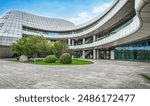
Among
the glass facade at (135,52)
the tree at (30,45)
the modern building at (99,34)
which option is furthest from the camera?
the glass facade at (135,52)

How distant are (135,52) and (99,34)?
661 inches

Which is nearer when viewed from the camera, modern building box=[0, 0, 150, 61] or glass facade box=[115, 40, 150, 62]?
modern building box=[0, 0, 150, 61]

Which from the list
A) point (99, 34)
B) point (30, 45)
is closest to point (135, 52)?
point (99, 34)

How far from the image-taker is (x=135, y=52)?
3753cm

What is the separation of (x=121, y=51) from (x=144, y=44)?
9.58 metres

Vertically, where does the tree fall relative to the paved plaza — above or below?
above

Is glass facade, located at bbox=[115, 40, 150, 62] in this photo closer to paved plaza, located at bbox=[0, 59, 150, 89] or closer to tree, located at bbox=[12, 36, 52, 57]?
tree, located at bbox=[12, 36, 52, 57]

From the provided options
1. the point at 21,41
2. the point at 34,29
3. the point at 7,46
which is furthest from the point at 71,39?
the point at 21,41

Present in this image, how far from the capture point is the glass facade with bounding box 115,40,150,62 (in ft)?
109

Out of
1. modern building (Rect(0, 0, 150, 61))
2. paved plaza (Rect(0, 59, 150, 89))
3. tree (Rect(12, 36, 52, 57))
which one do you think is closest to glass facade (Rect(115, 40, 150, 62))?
modern building (Rect(0, 0, 150, 61))

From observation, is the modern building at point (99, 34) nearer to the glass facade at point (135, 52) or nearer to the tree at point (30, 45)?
the glass facade at point (135, 52)

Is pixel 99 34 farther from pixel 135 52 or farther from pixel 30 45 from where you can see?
pixel 30 45

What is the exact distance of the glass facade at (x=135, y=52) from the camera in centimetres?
3328

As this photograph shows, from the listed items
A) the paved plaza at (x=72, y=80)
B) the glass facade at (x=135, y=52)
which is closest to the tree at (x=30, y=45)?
the paved plaza at (x=72, y=80)
